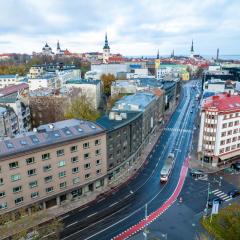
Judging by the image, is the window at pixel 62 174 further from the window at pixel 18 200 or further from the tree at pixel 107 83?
the tree at pixel 107 83

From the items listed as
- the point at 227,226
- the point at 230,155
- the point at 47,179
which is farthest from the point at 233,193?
the point at 47,179

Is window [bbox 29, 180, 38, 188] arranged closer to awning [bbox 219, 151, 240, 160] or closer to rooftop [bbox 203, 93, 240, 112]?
rooftop [bbox 203, 93, 240, 112]

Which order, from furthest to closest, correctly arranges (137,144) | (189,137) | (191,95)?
1. (191,95)
2. (189,137)
3. (137,144)

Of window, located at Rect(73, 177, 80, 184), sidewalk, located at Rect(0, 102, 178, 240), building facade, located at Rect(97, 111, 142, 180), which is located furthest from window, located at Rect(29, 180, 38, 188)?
building facade, located at Rect(97, 111, 142, 180)

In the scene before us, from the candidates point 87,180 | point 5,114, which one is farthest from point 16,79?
point 87,180

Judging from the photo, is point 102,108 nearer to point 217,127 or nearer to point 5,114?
point 5,114

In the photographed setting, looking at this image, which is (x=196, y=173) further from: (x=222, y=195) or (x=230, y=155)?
(x=230, y=155)

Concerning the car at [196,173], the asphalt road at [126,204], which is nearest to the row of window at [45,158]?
the asphalt road at [126,204]
